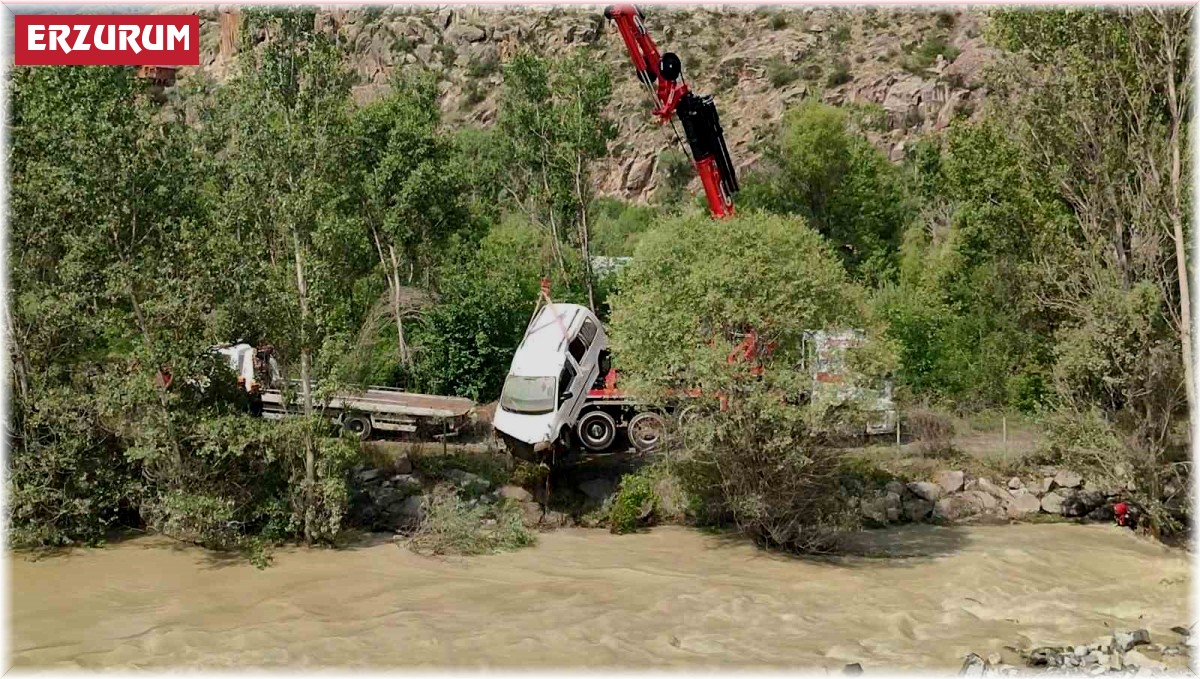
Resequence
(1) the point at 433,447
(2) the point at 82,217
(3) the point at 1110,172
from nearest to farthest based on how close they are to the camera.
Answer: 1. (2) the point at 82,217
2. (3) the point at 1110,172
3. (1) the point at 433,447

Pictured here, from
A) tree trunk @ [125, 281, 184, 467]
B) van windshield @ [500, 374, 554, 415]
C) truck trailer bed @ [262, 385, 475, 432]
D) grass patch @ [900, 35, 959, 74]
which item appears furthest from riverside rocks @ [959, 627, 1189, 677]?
grass patch @ [900, 35, 959, 74]

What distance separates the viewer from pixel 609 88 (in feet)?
96.4

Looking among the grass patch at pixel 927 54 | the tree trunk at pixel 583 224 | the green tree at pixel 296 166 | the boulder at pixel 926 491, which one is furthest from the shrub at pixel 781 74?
the green tree at pixel 296 166

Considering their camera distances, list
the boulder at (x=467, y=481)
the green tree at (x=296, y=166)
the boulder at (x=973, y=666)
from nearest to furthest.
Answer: the boulder at (x=973, y=666), the green tree at (x=296, y=166), the boulder at (x=467, y=481)

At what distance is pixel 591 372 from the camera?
844 inches

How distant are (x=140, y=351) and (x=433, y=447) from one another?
6542mm

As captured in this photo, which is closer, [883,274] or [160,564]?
[160,564]

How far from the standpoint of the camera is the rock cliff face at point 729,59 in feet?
205

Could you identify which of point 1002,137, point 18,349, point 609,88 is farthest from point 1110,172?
point 18,349

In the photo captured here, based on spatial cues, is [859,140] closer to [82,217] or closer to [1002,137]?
[1002,137]

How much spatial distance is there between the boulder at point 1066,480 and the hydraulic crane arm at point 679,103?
883 centimetres

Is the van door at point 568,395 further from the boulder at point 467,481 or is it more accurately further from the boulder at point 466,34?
the boulder at point 466,34

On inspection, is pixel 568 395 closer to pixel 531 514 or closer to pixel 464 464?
pixel 531 514

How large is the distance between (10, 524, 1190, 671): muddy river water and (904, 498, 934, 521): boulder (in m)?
1.51
